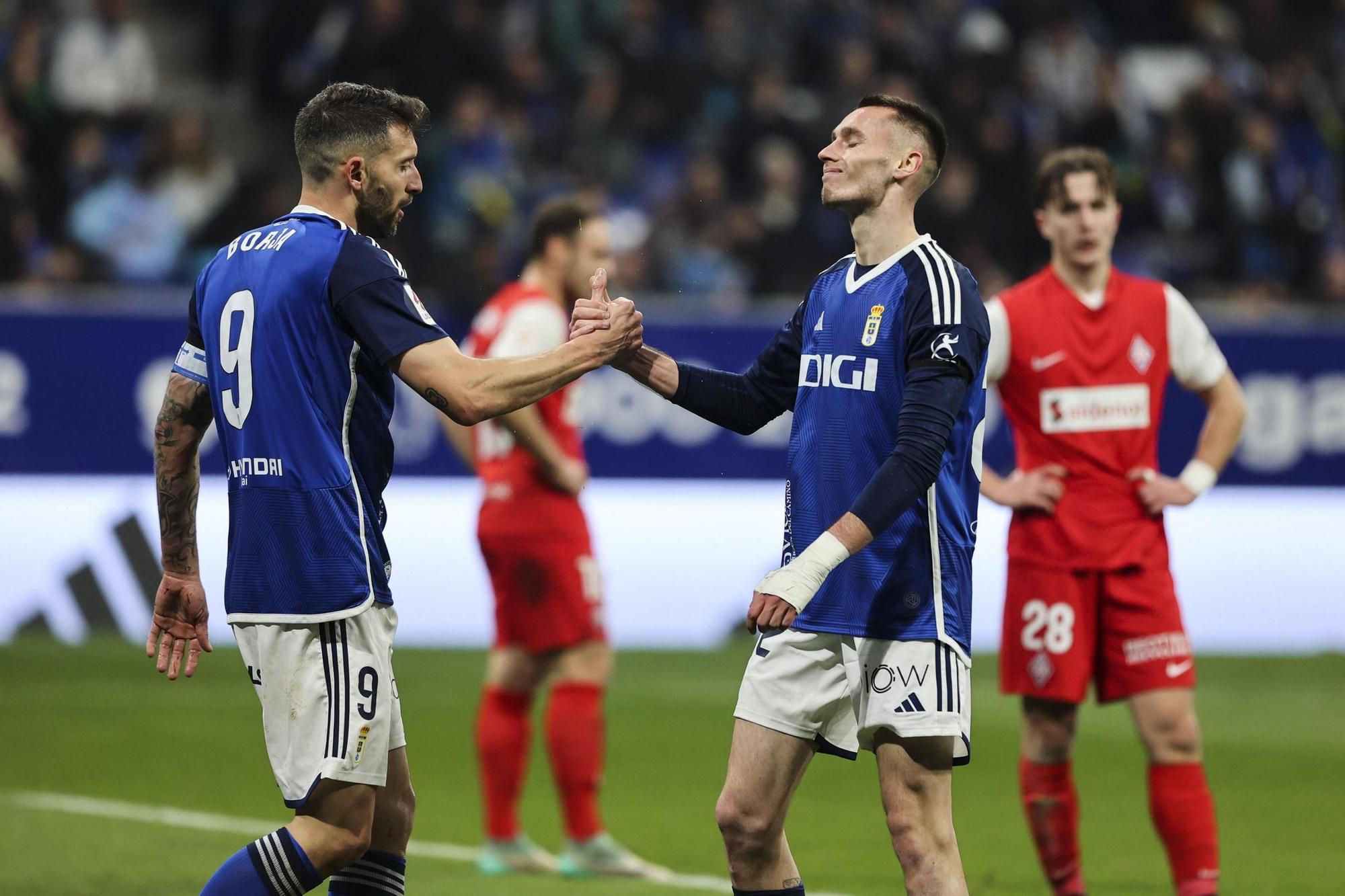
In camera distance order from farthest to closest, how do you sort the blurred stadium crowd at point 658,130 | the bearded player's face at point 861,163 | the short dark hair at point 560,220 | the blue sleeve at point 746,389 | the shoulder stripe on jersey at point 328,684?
the blurred stadium crowd at point 658,130
the short dark hair at point 560,220
the blue sleeve at point 746,389
the bearded player's face at point 861,163
the shoulder stripe on jersey at point 328,684

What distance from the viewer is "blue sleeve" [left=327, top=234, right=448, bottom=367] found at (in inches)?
171

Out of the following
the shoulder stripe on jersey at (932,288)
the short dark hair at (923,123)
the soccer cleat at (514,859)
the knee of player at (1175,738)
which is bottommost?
the soccer cleat at (514,859)

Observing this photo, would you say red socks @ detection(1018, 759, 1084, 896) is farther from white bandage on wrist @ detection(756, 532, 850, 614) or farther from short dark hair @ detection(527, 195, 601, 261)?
short dark hair @ detection(527, 195, 601, 261)

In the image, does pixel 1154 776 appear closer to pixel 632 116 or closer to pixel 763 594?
pixel 763 594

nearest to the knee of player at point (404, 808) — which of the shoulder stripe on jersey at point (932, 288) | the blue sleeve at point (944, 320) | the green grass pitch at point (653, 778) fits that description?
the blue sleeve at point (944, 320)

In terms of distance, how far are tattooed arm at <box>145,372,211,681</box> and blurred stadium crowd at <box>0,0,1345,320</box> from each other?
7687mm

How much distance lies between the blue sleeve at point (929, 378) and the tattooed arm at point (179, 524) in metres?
1.71

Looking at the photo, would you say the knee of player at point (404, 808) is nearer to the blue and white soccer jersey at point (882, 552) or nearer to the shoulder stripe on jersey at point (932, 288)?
the blue and white soccer jersey at point (882, 552)

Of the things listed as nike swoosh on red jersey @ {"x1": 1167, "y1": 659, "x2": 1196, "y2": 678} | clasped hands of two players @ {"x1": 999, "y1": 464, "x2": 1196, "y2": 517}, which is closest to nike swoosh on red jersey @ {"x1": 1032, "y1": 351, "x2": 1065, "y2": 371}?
clasped hands of two players @ {"x1": 999, "y1": 464, "x2": 1196, "y2": 517}

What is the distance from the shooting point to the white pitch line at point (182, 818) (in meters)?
7.29

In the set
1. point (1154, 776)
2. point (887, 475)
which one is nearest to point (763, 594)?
point (887, 475)

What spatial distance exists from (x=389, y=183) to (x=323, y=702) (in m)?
1.28

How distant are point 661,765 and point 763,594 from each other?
5.09 m

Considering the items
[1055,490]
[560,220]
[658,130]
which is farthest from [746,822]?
[658,130]
